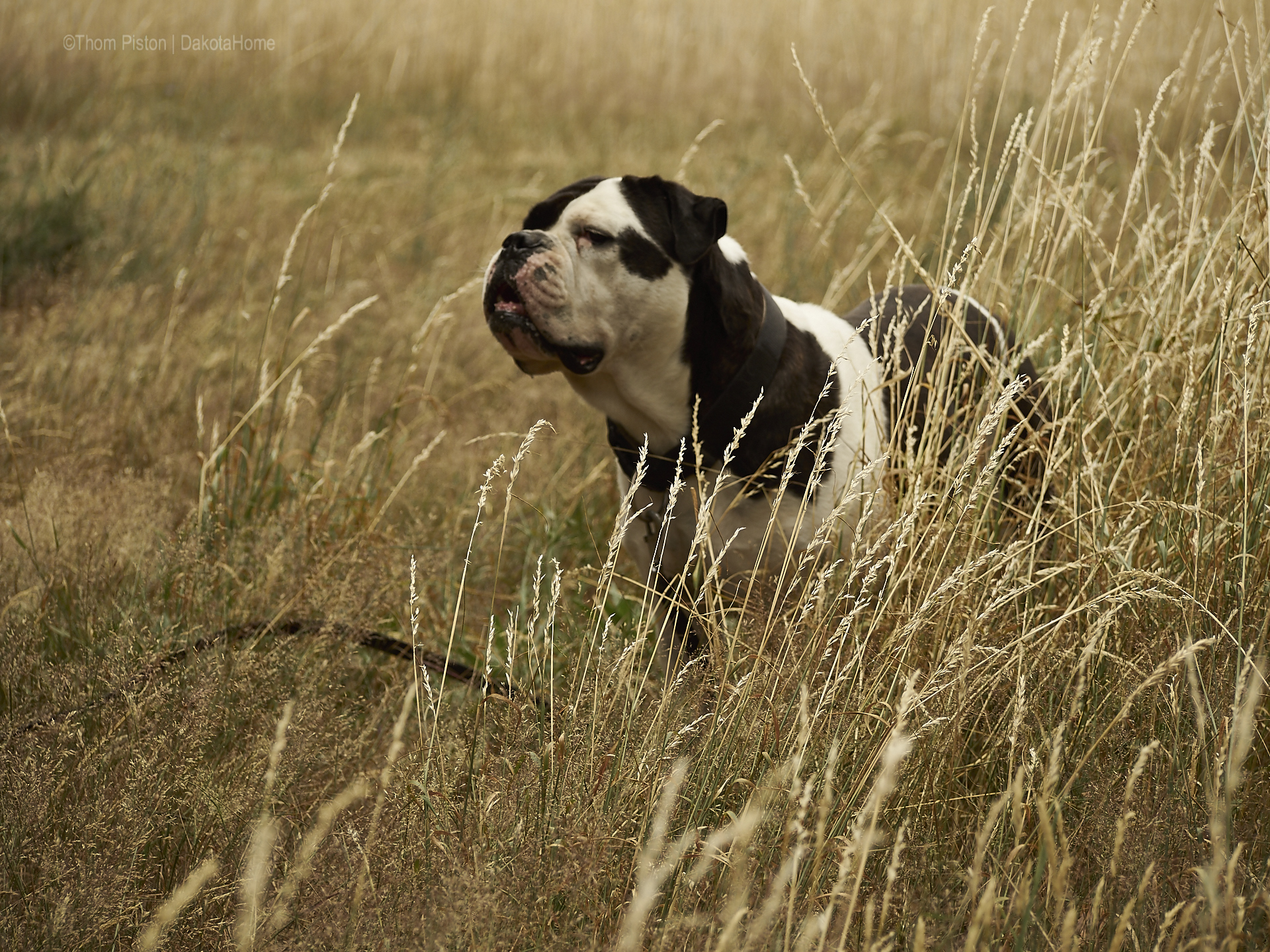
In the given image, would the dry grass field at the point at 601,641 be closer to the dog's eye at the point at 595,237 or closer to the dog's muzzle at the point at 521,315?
the dog's muzzle at the point at 521,315

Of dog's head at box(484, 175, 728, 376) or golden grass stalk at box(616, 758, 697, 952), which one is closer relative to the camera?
golden grass stalk at box(616, 758, 697, 952)

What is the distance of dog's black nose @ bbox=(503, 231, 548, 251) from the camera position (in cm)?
228

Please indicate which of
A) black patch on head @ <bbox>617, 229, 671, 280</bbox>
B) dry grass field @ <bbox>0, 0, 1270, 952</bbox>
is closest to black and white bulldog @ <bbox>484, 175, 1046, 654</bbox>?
black patch on head @ <bbox>617, 229, 671, 280</bbox>

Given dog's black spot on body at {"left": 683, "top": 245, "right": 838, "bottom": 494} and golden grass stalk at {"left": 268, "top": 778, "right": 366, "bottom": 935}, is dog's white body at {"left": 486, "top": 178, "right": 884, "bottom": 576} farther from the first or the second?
golden grass stalk at {"left": 268, "top": 778, "right": 366, "bottom": 935}

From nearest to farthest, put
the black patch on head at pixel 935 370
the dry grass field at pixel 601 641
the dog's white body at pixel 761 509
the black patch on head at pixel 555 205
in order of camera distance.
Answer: the dry grass field at pixel 601 641 < the black patch on head at pixel 935 370 < the dog's white body at pixel 761 509 < the black patch on head at pixel 555 205

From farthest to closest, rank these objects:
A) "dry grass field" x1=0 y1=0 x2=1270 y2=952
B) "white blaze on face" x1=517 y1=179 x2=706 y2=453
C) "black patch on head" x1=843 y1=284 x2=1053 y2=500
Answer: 1. "white blaze on face" x1=517 y1=179 x2=706 y2=453
2. "black patch on head" x1=843 y1=284 x2=1053 y2=500
3. "dry grass field" x1=0 y1=0 x2=1270 y2=952

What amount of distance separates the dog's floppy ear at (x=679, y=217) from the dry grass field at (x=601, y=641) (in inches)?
10.7

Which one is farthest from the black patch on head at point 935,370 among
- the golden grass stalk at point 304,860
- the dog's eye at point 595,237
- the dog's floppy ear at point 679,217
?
the golden grass stalk at point 304,860

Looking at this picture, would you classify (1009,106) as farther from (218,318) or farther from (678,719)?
(678,719)

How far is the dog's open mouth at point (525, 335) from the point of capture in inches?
89.0

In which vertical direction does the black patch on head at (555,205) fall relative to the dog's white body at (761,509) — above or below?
above

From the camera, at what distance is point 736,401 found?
2.21 metres

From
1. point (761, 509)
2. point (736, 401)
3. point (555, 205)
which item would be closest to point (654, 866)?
point (761, 509)

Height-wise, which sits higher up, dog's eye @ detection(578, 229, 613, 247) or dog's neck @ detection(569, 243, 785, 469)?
dog's eye @ detection(578, 229, 613, 247)
